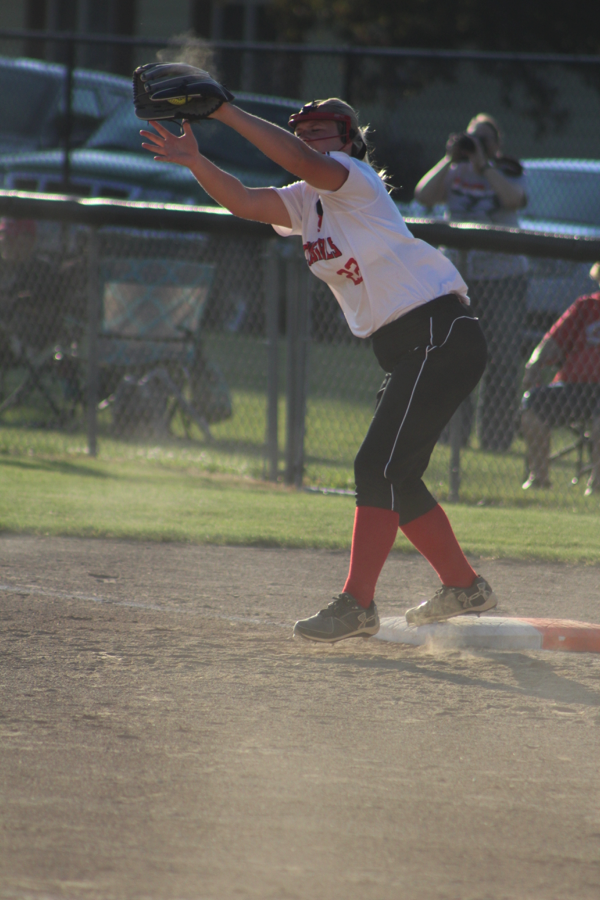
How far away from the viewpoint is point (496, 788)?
3072 mm

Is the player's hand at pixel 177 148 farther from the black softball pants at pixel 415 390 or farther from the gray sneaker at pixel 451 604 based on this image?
the gray sneaker at pixel 451 604

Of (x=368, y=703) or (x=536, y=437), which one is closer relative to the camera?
(x=368, y=703)

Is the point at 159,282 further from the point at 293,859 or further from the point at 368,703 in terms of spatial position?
the point at 293,859

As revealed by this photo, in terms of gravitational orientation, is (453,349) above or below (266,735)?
above

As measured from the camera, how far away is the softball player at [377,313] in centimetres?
415

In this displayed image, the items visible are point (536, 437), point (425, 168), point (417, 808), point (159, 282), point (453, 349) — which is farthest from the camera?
point (425, 168)

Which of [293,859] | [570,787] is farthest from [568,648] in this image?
[293,859]

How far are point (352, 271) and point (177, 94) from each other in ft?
2.77

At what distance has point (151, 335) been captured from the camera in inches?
336

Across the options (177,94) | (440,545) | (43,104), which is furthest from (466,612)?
(43,104)

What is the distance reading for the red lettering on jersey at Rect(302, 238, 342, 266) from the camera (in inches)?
165

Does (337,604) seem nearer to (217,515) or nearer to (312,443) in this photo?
(217,515)

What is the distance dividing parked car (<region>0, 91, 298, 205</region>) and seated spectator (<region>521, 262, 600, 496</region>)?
6.59m

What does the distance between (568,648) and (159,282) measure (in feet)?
16.1
